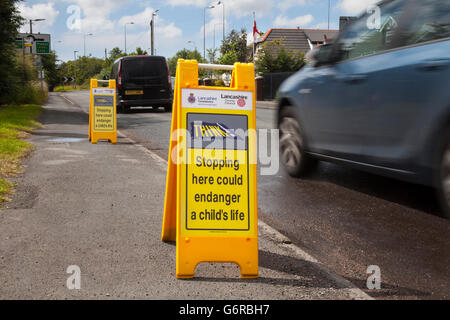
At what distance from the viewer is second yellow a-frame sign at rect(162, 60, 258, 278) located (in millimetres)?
3436

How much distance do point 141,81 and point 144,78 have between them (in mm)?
174

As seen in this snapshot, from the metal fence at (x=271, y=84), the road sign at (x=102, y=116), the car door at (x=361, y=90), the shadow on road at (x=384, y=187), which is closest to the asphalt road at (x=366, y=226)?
the shadow on road at (x=384, y=187)

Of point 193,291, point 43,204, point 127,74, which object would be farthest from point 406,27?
point 127,74

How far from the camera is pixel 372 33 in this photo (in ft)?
16.7

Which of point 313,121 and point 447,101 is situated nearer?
point 447,101

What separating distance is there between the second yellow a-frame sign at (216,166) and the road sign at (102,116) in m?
7.24

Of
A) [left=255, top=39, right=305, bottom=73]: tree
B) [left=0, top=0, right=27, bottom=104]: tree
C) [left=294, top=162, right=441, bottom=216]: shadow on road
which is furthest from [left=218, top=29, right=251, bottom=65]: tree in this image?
[left=294, top=162, right=441, bottom=216]: shadow on road

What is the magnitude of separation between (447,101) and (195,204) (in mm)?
2008

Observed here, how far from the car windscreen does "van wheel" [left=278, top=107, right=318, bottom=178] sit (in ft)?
49.0

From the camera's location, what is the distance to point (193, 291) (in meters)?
3.10

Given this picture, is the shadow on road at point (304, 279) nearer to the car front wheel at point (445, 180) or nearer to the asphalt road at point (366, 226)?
the asphalt road at point (366, 226)
